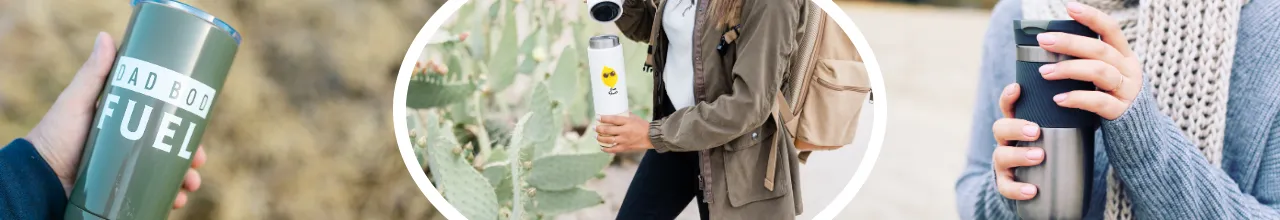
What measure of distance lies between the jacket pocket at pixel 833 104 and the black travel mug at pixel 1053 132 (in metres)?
0.15

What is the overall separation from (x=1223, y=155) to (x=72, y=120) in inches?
54.1

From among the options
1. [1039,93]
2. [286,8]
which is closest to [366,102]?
[286,8]

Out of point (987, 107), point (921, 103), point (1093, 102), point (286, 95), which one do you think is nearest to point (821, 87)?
point (1093, 102)

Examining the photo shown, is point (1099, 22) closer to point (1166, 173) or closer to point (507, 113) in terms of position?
point (1166, 173)

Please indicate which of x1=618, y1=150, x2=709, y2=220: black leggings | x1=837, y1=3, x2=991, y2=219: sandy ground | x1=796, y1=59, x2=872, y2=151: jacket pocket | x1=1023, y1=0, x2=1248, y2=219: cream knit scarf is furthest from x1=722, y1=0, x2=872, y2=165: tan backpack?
x1=837, y1=3, x2=991, y2=219: sandy ground

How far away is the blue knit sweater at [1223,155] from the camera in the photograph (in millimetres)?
801

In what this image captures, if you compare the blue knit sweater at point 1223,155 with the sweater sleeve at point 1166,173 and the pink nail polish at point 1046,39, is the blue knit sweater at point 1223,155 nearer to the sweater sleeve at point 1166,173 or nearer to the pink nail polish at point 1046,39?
the sweater sleeve at point 1166,173

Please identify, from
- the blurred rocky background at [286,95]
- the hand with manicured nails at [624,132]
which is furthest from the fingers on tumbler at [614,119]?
the blurred rocky background at [286,95]

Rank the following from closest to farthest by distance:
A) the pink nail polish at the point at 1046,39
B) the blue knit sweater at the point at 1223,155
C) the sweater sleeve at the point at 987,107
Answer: the pink nail polish at the point at 1046,39, the blue knit sweater at the point at 1223,155, the sweater sleeve at the point at 987,107

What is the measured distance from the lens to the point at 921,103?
4102 mm

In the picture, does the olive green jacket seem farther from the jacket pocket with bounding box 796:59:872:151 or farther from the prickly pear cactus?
the prickly pear cactus

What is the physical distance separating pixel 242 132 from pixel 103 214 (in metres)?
0.67

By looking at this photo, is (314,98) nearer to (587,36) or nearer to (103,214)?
(103,214)

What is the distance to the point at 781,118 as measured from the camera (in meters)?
0.82
